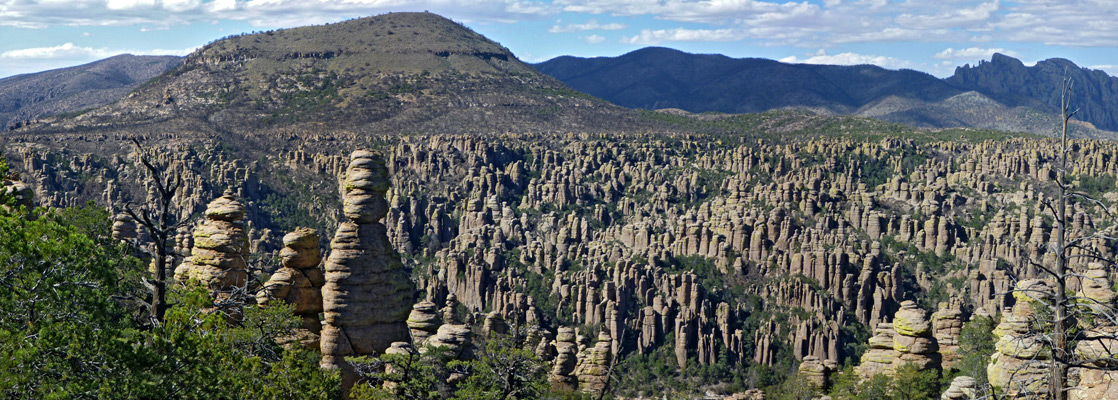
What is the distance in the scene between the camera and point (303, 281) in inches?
1284

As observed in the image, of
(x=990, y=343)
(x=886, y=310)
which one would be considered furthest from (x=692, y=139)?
(x=990, y=343)

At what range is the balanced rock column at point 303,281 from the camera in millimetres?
32188

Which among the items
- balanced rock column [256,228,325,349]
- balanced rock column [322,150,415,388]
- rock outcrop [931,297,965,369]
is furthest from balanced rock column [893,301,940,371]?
balanced rock column [256,228,325,349]

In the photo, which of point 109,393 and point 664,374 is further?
point 664,374

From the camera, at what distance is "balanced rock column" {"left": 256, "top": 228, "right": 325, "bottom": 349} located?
32188 millimetres

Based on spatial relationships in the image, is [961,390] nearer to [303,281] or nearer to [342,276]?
[342,276]

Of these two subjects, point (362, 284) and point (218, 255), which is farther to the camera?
point (362, 284)

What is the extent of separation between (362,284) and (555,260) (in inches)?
3513

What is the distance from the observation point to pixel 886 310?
108 metres

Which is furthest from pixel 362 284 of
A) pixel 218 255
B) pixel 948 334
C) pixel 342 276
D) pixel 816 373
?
pixel 948 334

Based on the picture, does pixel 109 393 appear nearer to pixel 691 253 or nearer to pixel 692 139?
pixel 691 253

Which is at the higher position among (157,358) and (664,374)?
(157,358)

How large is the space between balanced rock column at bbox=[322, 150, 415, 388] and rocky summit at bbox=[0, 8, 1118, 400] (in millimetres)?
88

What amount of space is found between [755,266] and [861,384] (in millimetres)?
74329
